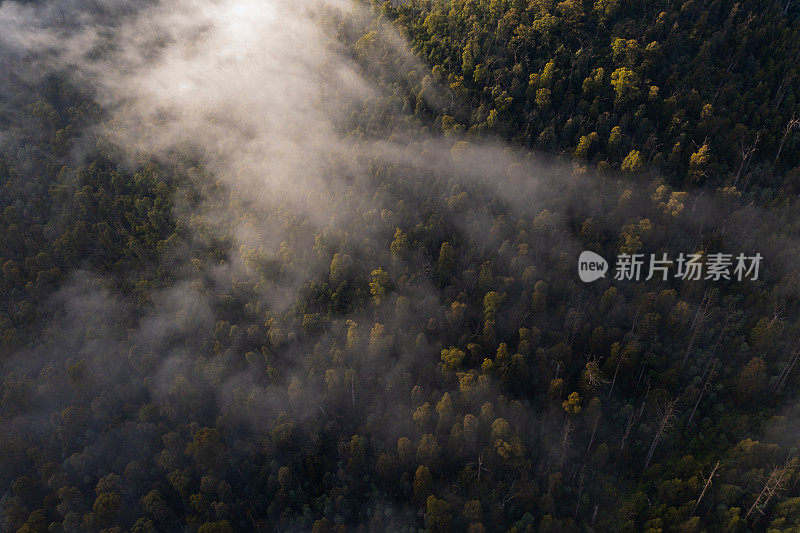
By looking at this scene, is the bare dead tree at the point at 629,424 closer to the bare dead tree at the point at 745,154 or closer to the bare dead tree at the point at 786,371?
the bare dead tree at the point at 786,371

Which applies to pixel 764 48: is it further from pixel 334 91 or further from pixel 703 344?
pixel 334 91

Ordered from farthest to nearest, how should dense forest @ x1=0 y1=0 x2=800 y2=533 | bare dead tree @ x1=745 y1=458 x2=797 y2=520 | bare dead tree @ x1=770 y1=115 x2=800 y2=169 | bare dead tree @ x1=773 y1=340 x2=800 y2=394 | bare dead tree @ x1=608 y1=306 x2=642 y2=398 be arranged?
bare dead tree @ x1=770 y1=115 x2=800 y2=169
bare dead tree @ x1=608 y1=306 x2=642 y2=398
bare dead tree @ x1=773 y1=340 x2=800 y2=394
dense forest @ x1=0 y1=0 x2=800 y2=533
bare dead tree @ x1=745 y1=458 x2=797 y2=520

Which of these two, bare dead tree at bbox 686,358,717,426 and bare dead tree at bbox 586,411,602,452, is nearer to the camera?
bare dead tree at bbox 586,411,602,452

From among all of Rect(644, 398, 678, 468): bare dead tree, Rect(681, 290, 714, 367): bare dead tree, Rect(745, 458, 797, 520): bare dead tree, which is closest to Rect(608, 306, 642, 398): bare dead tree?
Rect(644, 398, 678, 468): bare dead tree

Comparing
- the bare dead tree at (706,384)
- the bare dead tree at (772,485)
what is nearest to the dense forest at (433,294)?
the bare dead tree at (706,384)

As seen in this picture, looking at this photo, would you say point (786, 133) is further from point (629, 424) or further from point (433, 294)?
point (433, 294)

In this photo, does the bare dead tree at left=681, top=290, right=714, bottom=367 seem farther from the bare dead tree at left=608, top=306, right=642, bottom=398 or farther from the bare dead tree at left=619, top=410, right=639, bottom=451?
the bare dead tree at left=619, top=410, right=639, bottom=451
